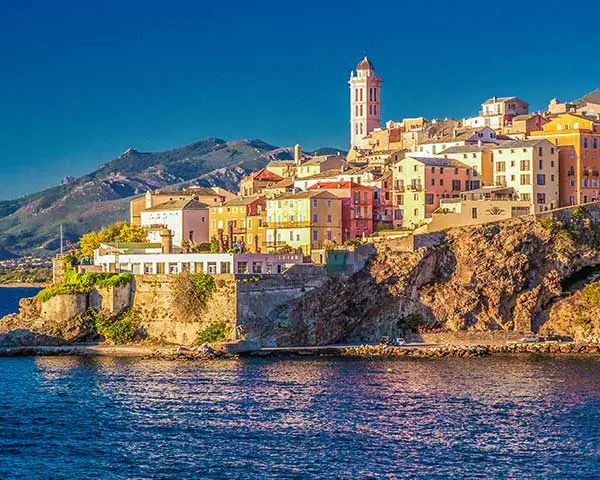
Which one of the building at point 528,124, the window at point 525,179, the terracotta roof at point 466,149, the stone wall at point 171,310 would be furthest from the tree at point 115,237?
the building at point 528,124

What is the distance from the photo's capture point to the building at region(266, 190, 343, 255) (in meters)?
84.9

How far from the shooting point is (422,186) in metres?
87.1

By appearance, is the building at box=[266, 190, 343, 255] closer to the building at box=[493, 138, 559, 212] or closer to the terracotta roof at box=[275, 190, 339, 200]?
the terracotta roof at box=[275, 190, 339, 200]

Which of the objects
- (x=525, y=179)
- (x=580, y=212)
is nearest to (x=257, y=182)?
(x=525, y=179)

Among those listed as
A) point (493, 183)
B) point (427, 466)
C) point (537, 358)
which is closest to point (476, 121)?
point (493, 183)

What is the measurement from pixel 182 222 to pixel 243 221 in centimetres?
586

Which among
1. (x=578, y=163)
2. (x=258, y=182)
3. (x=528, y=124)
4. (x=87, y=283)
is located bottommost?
(x=87, y=283)

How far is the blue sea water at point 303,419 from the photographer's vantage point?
141 ft

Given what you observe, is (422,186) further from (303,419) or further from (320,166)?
(303,419)

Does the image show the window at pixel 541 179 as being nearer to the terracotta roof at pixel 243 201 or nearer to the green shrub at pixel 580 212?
the green shrub at pixel 580 212

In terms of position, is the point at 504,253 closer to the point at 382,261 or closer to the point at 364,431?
the point at 382,261

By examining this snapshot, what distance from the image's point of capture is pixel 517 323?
77188mm

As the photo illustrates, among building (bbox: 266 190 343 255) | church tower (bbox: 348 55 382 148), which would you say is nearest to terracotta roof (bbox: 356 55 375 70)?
church tower (bbox: 348 55 382 148)

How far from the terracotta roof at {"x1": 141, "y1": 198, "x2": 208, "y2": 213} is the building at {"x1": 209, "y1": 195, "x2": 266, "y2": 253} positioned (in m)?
2.41
